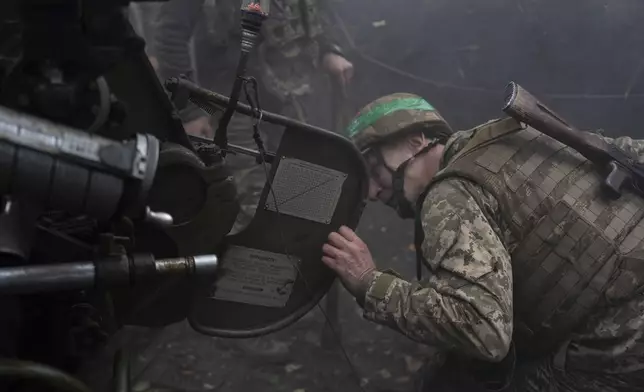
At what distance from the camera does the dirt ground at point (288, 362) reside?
2760 mm

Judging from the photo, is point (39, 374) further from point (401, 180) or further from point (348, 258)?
point (401, 180)

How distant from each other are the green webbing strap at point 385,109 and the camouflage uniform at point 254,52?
0.79 m

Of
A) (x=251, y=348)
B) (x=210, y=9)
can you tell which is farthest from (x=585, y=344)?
(x=210, y=9)

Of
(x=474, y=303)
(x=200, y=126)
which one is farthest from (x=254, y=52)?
(x=474, y=303)

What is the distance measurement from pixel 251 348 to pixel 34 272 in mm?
1859

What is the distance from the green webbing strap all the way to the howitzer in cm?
37

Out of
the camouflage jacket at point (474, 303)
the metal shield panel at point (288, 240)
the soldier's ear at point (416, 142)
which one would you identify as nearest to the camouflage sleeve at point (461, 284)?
the camouflage jacket at point (474, 303)

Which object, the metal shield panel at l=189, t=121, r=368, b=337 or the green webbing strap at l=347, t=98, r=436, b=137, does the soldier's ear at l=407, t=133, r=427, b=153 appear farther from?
the metal shield panel at l=189, t=121, r=368, b=337

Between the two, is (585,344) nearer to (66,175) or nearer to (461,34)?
(66,175)

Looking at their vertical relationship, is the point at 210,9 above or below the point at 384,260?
above

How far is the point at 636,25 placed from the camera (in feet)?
12.7

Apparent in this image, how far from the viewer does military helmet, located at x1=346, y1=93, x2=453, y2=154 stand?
2.17m

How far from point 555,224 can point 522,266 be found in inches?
5.9

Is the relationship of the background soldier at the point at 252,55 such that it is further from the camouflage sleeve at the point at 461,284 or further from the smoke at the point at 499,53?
the camouflage sleeve at the point at 461,284
